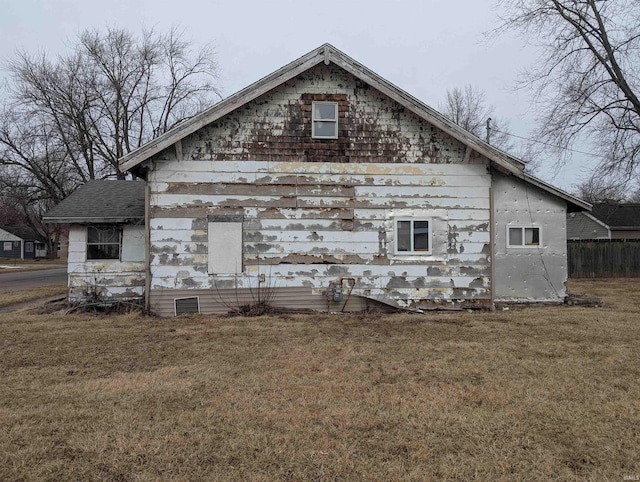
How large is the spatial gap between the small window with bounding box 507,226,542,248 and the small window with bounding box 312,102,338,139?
5725 mm

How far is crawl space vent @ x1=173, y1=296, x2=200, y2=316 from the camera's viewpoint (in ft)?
36.8

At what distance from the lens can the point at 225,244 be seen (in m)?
11.2

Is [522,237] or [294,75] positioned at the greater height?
[294,75]

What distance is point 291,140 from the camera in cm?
1140

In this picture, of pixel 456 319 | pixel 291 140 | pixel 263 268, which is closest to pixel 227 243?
pixel 263 268

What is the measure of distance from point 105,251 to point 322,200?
6585 millimetres

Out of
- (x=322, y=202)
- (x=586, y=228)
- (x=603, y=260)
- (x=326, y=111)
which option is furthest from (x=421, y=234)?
(x=586, y=228)

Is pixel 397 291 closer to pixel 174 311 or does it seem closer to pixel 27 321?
pixel 174 311

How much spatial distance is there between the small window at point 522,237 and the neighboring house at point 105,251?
10.5 metres

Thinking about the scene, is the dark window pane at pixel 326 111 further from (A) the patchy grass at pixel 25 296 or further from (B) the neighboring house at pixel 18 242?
(B) the neighboring house at pixel 18 242

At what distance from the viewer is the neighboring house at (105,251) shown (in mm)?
12281

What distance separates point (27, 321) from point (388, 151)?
32.7 ft

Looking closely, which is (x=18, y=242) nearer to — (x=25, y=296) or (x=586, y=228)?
(x=25, y=296)

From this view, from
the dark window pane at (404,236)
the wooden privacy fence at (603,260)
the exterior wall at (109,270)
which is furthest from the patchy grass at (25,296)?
the wooden privacy fence at (603,260)
